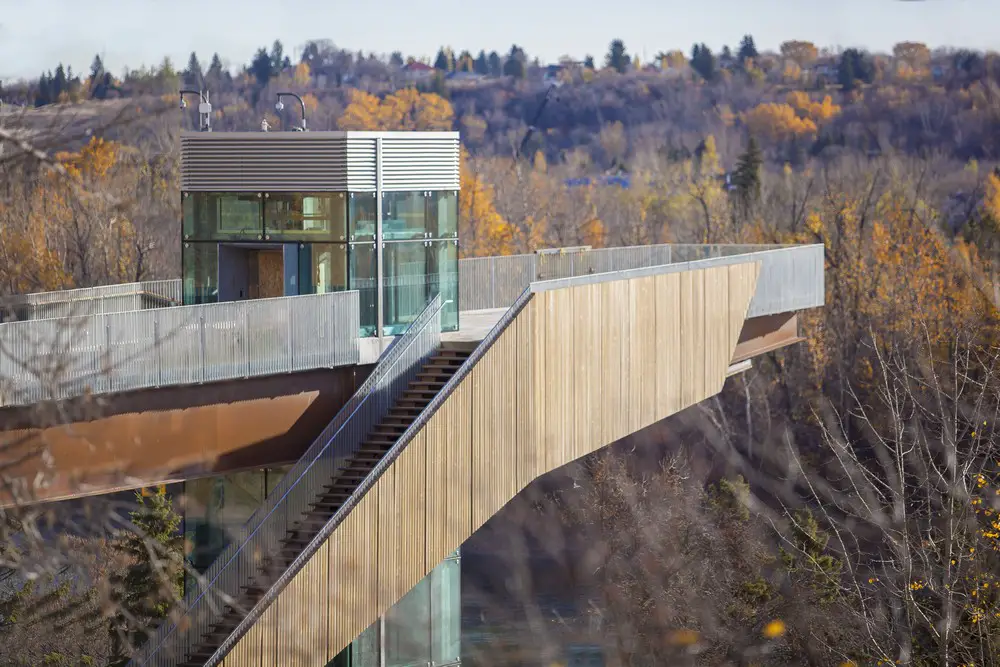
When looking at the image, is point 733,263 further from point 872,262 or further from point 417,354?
point 872,262

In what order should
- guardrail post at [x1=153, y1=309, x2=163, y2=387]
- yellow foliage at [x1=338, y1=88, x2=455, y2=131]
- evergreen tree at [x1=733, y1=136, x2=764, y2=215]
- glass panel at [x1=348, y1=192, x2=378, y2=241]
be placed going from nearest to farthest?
guardrail post at [x1=153, y1=309, x2=163, y2=387], glass panel at [x1=348, y1=192, x2=378, y2=241], evergreen tree at [x1=733, y1=136, x2=764, y2=215], yellow foliage at [x1=338, y1=88, x2=455, y2=131]

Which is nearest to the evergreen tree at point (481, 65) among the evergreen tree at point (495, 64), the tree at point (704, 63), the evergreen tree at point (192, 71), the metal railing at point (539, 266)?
the evergreen tree at point (495, 64)

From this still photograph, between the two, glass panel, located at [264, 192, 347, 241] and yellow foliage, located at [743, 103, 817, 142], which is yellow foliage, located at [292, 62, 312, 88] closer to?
yellow foliage, located at [743, 103, 817, 142]

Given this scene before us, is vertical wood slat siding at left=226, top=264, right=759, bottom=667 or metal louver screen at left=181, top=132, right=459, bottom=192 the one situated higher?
metal louver screen at left=181, top=132, right=459, bottom=192

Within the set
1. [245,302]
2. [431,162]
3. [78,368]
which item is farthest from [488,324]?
[78,368]

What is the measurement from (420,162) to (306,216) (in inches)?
80.8

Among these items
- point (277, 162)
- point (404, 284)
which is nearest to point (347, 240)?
point (404, 284)

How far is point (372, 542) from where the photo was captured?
18.6 m

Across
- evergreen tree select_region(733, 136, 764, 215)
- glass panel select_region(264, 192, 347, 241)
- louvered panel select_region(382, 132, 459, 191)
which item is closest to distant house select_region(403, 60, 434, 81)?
evergreen tree select_region(733, 136, 764, 215)

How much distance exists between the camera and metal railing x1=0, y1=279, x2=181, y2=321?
71.8 feet

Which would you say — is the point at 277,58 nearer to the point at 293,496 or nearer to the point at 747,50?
the point at 747,50

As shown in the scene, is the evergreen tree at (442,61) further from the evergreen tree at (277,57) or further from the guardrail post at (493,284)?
the guardrail post at (493,284)

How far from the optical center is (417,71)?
178 metres

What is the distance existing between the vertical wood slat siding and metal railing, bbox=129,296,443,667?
4.00ft
